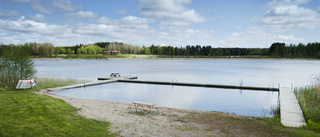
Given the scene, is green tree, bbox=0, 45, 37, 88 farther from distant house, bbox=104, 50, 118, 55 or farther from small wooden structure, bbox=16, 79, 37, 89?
distant house, bbox=104, 50, 118, 55

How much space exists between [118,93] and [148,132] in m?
13.0

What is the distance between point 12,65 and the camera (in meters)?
16.5

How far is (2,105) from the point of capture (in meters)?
7.62

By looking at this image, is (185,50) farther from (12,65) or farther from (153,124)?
(153,124)

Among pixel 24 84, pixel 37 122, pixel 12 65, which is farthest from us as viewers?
pixel 12 65

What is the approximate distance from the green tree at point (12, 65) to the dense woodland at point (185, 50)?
82313 mm

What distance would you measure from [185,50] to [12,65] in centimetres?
11364

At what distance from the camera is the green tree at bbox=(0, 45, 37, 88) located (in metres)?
16.3

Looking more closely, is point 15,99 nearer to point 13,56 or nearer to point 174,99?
point 13,56

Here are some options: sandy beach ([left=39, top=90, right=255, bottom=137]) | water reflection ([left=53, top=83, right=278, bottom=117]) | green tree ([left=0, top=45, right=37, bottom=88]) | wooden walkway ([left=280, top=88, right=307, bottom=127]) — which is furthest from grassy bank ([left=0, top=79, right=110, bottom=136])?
green tree ([left=0, top=45, right=37, bottom=88])

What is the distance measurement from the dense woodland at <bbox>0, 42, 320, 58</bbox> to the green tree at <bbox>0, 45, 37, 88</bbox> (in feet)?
270

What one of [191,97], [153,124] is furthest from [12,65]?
[153,124]

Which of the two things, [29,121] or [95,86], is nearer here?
[29,121]

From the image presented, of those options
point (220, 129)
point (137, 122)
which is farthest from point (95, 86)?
point (220, 129)
